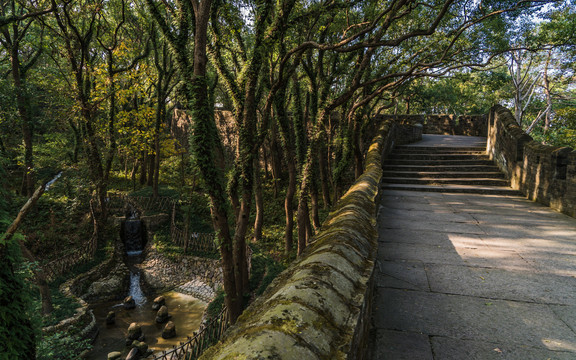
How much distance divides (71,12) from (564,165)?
1988cm

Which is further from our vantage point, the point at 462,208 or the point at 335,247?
the point at 462,208

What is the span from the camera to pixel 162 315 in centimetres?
1246

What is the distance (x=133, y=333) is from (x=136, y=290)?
4.33 metres

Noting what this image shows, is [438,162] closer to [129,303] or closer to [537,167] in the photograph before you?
[537,167]

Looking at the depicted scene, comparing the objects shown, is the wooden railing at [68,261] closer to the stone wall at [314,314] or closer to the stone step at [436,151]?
the stone wall at [314,314]

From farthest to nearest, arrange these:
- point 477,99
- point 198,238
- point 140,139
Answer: point 477,99, point 140,139, point 198,238

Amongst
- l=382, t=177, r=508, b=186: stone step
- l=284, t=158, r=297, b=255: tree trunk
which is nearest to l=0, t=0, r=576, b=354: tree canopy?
Answer: l=284, t=158, r=297, b=255: tree trunk

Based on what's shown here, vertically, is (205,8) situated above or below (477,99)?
below

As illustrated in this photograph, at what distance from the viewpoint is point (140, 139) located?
60.3 feet

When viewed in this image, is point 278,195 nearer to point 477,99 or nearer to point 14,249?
point 14,249

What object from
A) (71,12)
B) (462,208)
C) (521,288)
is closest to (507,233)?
(462,208)

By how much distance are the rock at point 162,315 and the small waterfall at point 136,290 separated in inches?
83.9

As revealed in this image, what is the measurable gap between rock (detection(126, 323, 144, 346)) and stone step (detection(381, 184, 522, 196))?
11.1 meters

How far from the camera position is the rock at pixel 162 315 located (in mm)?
12383
